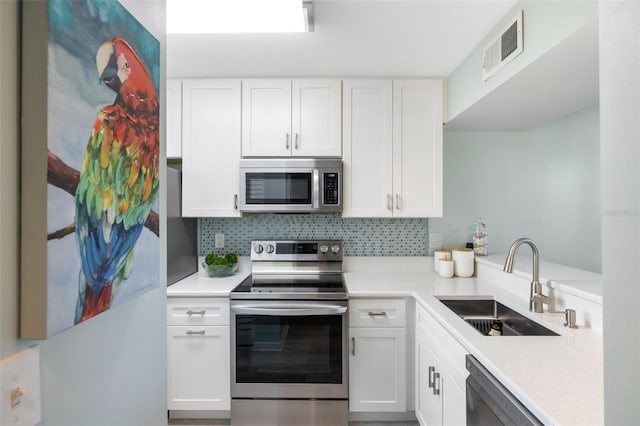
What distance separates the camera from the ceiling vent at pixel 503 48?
150 cm

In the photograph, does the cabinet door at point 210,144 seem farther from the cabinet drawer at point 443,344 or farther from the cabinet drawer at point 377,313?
the cabinet drawer at point 443,344

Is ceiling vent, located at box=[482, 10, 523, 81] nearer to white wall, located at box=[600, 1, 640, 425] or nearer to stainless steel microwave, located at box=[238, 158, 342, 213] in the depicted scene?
stainless steel microwave, located at box=[238, 158, 342, 213]

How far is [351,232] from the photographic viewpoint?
2699 mm

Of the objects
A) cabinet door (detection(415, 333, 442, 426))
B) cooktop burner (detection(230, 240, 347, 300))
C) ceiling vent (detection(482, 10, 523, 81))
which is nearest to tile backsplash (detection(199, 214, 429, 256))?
cooktop burner (detection(230, 240, 347, 300))

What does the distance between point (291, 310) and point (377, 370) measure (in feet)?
2.20

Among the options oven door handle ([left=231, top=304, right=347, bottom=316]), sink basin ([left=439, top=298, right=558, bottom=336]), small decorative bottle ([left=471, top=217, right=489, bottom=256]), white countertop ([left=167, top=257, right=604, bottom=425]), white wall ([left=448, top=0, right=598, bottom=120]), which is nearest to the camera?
white countertop ([left=167, top=257, right=604, bottom=425])

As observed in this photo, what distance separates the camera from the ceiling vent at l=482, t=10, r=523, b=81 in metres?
1.50

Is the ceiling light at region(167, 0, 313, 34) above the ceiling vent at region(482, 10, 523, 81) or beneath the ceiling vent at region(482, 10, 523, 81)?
above

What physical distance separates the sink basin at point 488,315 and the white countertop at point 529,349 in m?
0.04

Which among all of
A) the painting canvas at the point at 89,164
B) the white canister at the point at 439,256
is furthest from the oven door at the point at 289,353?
the painting canvas at the point at 89,164

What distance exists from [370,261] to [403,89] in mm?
1332

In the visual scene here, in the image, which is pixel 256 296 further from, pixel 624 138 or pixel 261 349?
pixel 624 138

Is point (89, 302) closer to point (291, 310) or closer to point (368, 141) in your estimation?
point (291, 310)

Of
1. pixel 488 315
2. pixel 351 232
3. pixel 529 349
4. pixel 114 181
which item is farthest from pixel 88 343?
pixel 351 232
